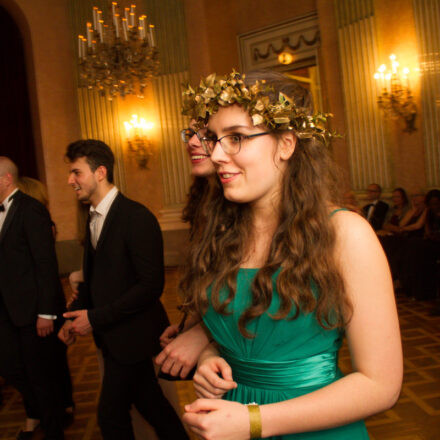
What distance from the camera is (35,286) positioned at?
3.26m

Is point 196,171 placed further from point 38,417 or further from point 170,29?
point 170,29

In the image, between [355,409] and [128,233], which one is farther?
[128,233]

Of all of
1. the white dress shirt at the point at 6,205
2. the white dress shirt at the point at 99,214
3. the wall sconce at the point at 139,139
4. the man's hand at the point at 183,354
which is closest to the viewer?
the man's hand at the point at 183,354

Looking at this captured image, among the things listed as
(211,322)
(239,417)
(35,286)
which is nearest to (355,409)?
(239,417)

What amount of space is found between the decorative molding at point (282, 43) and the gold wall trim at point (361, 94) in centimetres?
71

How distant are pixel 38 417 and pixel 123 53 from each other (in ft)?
20.8

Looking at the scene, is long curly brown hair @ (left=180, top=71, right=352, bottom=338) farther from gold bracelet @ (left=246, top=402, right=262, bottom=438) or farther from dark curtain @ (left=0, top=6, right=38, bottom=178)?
dark curtain @ (left=0, top=6, right=38, bottom=178)

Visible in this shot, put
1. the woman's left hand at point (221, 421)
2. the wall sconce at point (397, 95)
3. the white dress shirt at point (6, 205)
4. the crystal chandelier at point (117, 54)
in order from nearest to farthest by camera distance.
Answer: the woman's left hand at point (221, 421)
the white dress shirt at point (6, 205)
the wall sconce at point (397, 95)
the crystal chandelier at point (117, 54)

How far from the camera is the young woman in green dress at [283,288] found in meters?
1.21

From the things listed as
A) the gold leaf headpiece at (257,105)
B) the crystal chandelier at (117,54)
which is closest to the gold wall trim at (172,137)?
the crystal chandelier at (117,54)

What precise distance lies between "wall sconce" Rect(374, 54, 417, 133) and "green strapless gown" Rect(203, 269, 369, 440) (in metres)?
7.29

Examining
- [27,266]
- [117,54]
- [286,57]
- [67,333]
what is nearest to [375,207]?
[286,57]

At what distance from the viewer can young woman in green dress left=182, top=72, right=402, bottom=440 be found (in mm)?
1211

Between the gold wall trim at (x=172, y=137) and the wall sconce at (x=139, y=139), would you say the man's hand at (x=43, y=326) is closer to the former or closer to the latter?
the gold wall trim at (x=172, y=137)
